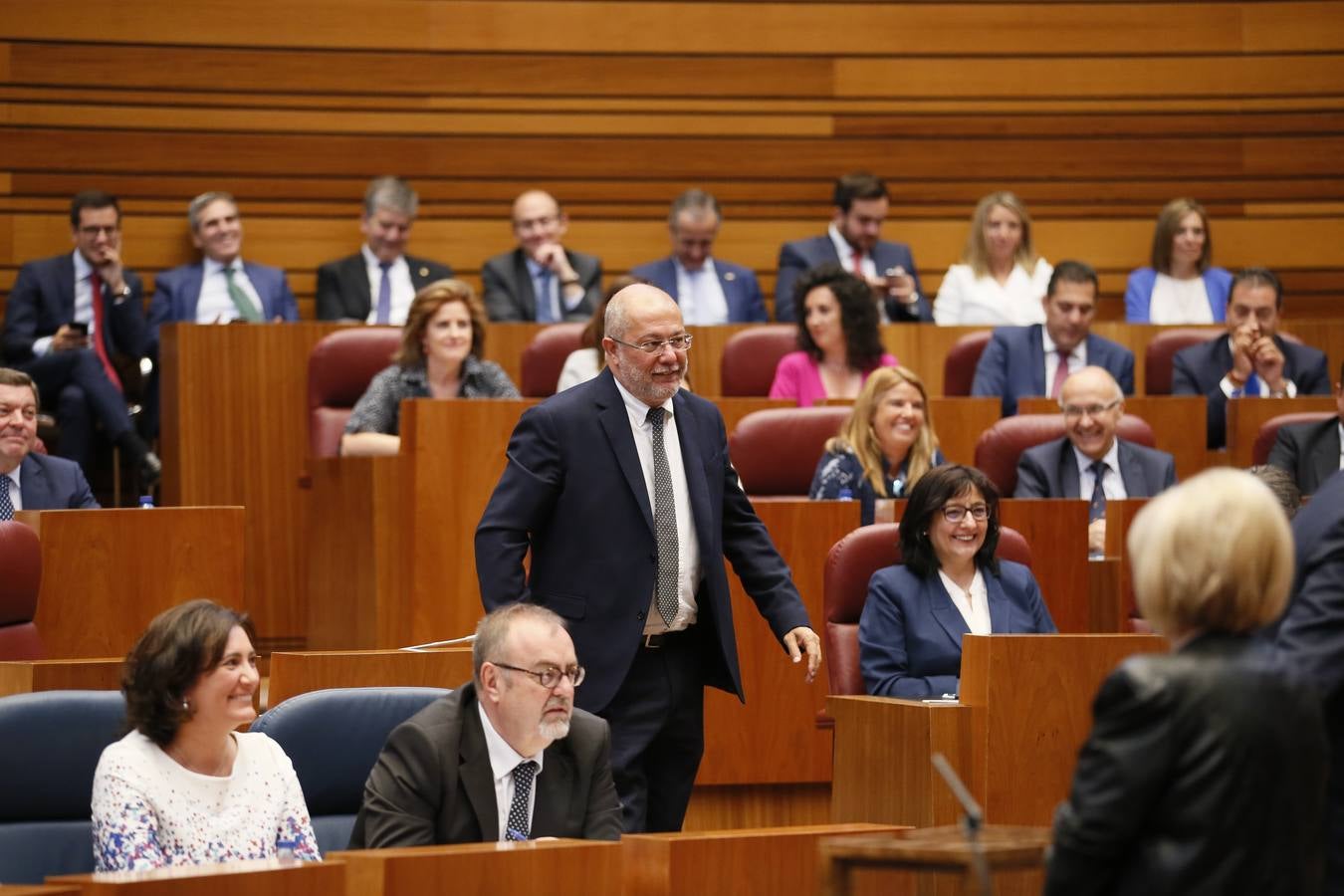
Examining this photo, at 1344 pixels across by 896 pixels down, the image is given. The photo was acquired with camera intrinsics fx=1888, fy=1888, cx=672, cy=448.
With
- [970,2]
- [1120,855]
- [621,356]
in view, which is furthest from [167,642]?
[970,2]

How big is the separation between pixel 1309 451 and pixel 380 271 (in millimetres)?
2771

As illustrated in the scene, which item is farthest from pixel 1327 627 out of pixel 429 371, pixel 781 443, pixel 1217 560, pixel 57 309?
pixel 57 309

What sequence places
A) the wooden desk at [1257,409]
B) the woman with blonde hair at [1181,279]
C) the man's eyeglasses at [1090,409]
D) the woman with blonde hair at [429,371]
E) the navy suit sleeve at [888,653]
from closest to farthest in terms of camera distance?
the navy suit sleeve at [888,653] < the man's eyeglasses at [1090,409] < the woman with blonde hair at [429,371] < the wooden desk at [1257,409] < the woman with blonde hair at [1181,279]

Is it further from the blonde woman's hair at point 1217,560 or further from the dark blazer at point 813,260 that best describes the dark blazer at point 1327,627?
the dark blazer at point 813,260

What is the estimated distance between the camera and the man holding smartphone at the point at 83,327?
4.97m

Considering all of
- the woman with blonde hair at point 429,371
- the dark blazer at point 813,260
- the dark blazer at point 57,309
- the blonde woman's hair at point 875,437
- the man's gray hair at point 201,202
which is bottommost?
the blonde woman's hair at point 875,437

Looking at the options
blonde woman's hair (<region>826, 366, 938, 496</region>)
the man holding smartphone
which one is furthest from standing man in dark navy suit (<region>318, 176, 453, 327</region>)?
blonde woman's hair (<region>826, 366, 938, 496</region>)

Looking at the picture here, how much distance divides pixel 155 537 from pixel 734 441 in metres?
1.33

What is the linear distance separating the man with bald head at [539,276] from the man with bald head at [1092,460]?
5.62 feet

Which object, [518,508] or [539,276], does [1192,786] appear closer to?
[518,508]

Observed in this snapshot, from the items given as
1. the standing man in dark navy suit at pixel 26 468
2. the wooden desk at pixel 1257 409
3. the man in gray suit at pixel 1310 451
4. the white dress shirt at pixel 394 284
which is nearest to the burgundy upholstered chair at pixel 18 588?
the standing man in dark navy suit at pixel 26 468

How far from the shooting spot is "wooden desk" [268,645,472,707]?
2.94 metres

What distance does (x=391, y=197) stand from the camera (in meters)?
5.57

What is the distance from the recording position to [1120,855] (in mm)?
1588
